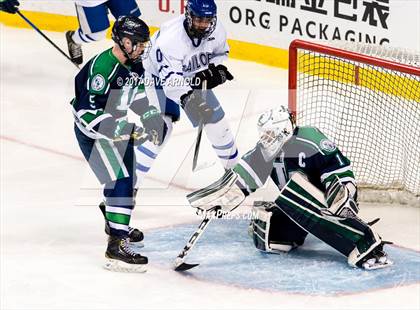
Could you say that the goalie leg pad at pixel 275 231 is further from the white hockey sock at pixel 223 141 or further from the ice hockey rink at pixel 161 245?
the white hockey sock at pixel 223 141

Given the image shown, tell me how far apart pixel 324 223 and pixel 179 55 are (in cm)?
112

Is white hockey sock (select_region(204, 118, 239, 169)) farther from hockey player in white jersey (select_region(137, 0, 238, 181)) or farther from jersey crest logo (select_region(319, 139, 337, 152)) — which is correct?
jersey crest logo (select_region(319, 139, 337, 152))

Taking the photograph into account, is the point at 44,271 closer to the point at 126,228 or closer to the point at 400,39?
the point at 126,228

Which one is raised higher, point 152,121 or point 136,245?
point 152,121

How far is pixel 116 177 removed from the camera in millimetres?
5051

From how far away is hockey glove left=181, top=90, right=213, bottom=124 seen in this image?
223 inches

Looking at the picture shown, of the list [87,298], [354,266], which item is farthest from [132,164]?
[354,266]

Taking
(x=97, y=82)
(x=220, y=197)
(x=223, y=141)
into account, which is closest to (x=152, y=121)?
(x=97, y=82)

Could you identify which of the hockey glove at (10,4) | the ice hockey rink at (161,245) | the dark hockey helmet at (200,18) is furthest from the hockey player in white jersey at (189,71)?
the hockey glove at (10,4)

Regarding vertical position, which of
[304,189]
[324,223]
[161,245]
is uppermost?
[304,189]

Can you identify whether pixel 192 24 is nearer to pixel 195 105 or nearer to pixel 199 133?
pixel 195 105

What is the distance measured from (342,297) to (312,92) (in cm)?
160

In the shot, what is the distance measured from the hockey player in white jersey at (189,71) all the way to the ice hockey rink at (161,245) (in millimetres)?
381

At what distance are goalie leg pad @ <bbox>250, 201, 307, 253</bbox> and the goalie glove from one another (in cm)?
16
